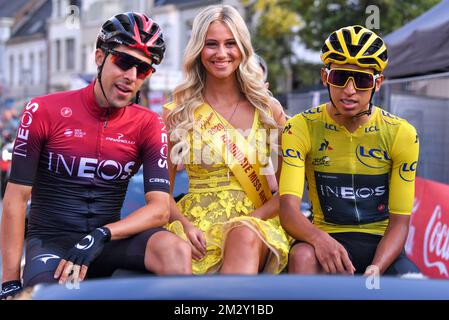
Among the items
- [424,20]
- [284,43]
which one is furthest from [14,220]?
[284,43]

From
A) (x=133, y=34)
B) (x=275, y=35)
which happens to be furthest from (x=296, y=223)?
(x=275, y=35)

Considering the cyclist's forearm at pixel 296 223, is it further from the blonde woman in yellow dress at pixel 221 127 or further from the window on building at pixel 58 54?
the window on building at pixel 58 54

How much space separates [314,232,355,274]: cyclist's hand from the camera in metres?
3.45

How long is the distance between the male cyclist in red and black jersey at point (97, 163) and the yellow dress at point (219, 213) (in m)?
0.28

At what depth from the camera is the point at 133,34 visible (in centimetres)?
356

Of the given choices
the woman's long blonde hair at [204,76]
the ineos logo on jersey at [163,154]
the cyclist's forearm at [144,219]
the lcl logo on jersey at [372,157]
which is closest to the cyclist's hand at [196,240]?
the cyclist's forearm at [144,219]

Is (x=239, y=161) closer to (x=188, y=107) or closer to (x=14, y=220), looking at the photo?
(x=188, y=107)

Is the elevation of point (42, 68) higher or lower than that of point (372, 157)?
higher

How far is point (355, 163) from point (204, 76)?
1.21m

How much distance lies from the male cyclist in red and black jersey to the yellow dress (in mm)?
278

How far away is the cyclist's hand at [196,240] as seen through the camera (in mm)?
3670

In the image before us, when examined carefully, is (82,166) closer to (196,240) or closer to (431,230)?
(196,240)

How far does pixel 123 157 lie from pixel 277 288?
1845mm

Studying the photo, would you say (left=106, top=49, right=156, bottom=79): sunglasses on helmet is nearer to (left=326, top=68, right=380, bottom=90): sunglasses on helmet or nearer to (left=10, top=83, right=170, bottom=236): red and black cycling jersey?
(left=10, top=83, right=170, bottom=236): red and black cycling jersey
